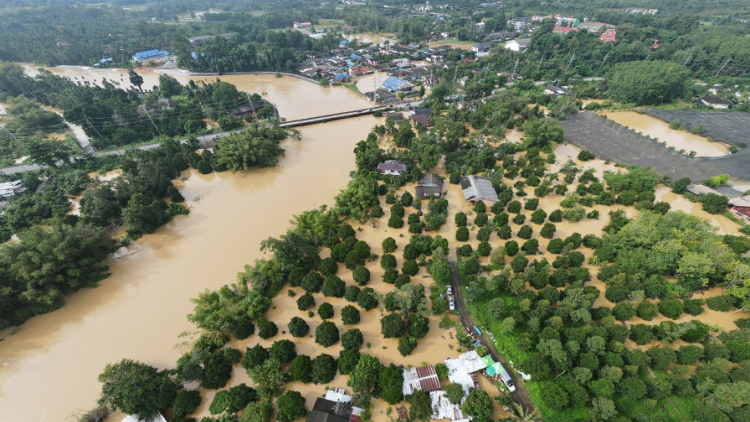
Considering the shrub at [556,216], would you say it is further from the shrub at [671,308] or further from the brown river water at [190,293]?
the shrub at [671,308]

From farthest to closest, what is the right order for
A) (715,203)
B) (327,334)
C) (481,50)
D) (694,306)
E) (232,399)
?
1. (481,50)
2. (715,203)
3. (694,306)
4. (327,334)
5. (232,399)

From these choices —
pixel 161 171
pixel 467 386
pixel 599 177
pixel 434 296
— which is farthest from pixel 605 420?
pixel 161 171

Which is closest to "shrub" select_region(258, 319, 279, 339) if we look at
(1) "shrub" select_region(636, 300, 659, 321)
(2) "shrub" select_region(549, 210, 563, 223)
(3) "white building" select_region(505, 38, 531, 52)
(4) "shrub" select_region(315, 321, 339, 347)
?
(4) "shrub" select_region(315, 321, 339, 347)

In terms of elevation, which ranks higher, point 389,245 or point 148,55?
point 148,55

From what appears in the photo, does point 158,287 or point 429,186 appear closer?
point 158,287

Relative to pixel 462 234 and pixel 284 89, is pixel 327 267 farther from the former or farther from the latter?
pixel 284 89

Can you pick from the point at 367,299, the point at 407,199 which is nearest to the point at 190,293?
the point at 367,299
